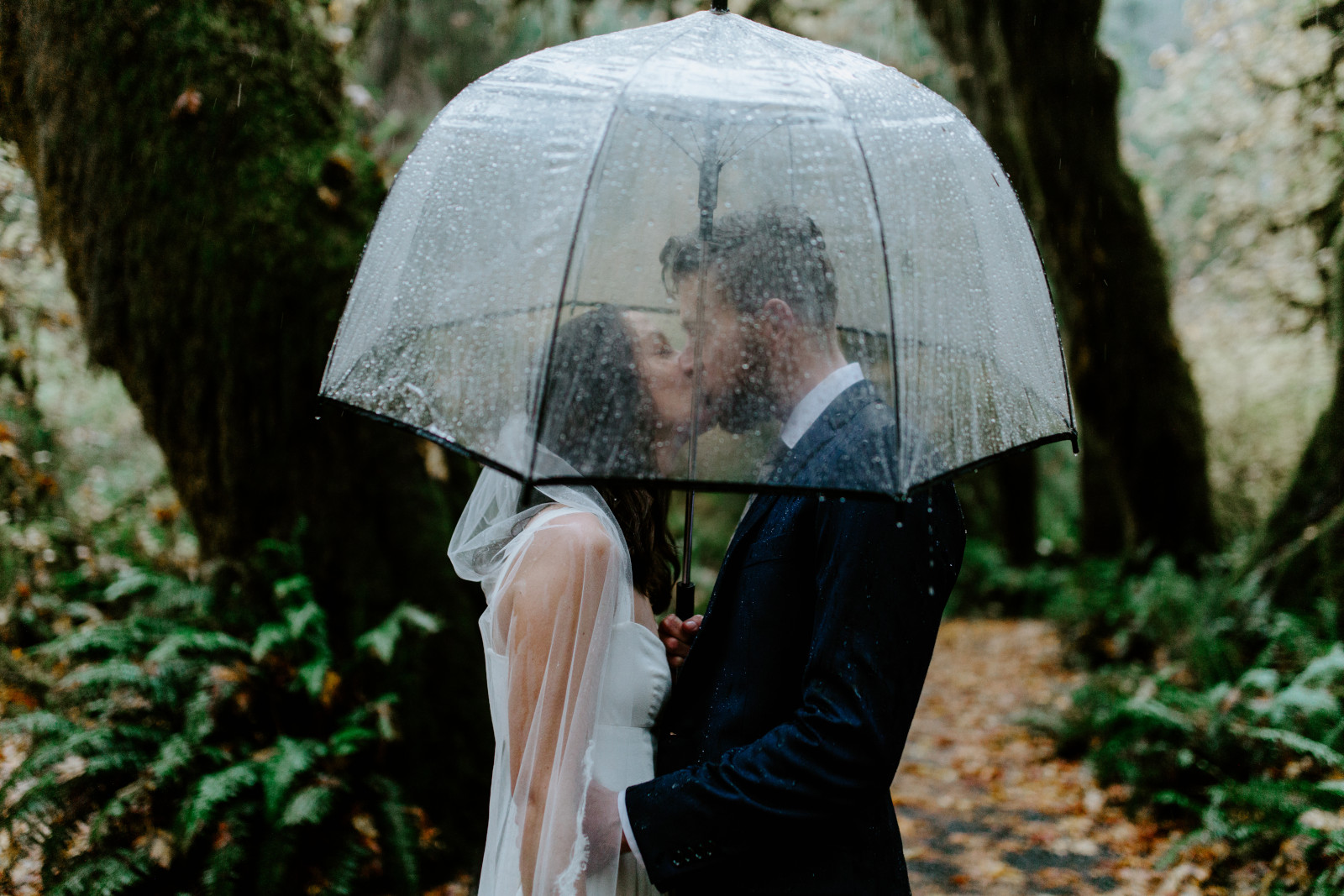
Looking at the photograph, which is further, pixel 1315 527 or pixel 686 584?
pixel 1315 527

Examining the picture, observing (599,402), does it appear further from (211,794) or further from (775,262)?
(211,794)

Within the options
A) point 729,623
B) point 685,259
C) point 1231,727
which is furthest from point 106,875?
point 1231,727

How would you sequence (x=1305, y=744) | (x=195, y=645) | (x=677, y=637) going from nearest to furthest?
(x=677, y=637)
(x=195, y=645)
(x=1305, y=744)

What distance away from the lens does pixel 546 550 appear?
1873 mm

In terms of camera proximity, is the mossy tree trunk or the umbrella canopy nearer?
the umbrella canopy

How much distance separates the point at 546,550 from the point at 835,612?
617 mm

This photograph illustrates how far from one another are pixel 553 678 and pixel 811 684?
1.80 ft

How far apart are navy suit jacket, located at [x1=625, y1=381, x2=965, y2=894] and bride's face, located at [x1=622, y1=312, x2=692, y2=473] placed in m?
0.21

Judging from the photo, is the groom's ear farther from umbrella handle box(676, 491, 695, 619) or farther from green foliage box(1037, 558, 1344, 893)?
green foliage box(1037, 558, 1344, 893)

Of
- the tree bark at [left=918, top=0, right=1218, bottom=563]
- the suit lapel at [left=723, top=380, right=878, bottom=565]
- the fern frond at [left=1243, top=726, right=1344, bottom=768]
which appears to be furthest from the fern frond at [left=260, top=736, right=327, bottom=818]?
the tree bark at [left=918, top=0, right=1218, bottom=563]

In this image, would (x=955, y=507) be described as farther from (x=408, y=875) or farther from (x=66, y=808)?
(x=66, y=808)

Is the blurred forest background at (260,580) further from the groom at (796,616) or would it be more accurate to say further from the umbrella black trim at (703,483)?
the umbrella black trim at (703,483)

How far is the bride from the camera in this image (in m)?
1.63

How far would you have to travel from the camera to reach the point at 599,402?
5.37ft
